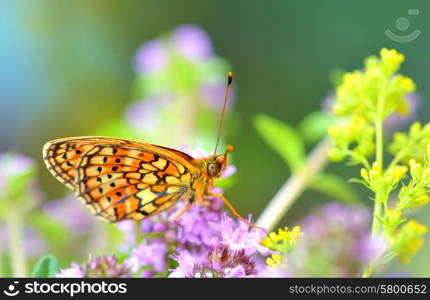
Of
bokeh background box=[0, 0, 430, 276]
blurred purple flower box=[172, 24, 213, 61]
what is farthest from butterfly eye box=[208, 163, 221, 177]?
bokeh background box=[0, 0, 430, 276]

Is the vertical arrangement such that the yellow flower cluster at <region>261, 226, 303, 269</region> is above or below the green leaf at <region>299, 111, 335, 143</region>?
below

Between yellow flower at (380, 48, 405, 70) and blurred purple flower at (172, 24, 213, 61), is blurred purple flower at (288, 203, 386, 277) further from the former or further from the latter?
blurred purple flower at (172, 24, 213, 61)

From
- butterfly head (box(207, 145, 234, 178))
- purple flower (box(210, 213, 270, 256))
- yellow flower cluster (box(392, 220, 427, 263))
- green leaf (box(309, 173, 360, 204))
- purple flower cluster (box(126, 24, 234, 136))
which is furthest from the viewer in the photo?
purple flower cluster (box(126, 24, 234, 136))

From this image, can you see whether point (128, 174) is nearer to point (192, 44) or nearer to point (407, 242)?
point (407, 242)

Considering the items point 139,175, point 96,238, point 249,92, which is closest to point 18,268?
point 139,175

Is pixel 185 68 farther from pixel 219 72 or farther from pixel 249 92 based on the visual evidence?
pixel 249 92

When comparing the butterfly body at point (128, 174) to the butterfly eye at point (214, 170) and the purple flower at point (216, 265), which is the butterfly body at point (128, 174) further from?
the purple flower at point (216, 265)

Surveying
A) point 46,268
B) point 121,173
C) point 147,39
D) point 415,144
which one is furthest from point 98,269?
point 147,39
